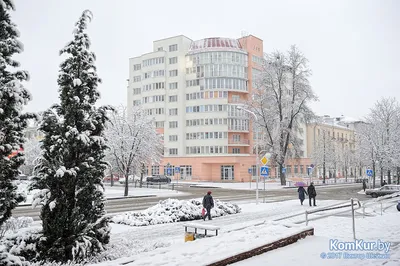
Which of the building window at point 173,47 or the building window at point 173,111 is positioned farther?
the building window at point 173,47

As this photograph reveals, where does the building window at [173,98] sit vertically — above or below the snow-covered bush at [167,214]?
above

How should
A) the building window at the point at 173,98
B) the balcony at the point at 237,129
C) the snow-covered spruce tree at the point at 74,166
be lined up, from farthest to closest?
the building window at the point at 173,98
the balcony at the point at 237,129
the snow-covered spruce tree at the point at 74,166

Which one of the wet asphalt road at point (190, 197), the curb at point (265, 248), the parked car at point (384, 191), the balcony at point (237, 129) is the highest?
the balcony at point (237, 129)

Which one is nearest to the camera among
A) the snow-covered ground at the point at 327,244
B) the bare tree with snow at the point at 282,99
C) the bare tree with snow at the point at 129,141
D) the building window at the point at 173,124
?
the snow-covered ground at the point at 327,244

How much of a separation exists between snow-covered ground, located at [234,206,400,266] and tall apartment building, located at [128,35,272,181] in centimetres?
4848

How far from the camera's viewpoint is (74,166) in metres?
8.98

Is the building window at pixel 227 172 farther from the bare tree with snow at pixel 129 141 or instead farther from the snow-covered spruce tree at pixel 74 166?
the snow-covered spruce tree at pixel 74 166

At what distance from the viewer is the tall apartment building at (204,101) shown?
65125mm

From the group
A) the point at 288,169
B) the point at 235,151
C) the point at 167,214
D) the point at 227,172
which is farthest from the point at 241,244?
the point at 288,169

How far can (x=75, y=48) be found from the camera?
9398 millimetres

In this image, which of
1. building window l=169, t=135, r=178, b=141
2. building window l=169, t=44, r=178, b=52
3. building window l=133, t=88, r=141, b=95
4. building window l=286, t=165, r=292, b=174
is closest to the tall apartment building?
building window l=169, t=44, r=178, b=52

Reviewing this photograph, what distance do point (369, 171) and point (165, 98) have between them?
45066 millimetres

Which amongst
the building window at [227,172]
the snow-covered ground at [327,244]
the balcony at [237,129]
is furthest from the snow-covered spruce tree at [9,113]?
the balcony at [237,129]

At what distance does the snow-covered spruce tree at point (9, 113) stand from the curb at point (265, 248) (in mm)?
4562
